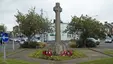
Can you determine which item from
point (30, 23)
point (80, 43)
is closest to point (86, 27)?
point (80, 43)

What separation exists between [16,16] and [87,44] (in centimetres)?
1325

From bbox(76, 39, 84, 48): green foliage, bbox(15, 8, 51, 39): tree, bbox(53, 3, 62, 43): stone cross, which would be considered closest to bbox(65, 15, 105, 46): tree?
bbox(76, 39, 84, 48): green foliage

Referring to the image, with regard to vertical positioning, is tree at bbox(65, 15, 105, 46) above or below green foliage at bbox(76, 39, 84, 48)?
above

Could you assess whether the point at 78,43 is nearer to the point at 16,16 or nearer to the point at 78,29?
the point at 78,29

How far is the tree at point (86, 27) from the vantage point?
4341 centimetres

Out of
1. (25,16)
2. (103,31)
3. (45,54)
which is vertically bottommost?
(45,54)

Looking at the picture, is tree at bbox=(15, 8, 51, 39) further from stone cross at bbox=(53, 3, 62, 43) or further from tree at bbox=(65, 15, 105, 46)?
stone cross at bbox=(53, 3, 62, 43)

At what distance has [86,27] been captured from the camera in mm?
43531

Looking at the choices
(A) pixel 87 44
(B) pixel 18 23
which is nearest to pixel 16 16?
(B) pixel 18 23

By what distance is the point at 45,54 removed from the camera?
24.4 m

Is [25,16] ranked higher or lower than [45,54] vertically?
higher

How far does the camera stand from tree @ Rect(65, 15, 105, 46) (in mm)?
43406

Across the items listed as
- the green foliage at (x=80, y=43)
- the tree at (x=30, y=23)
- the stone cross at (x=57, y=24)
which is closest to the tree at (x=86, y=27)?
the green foliage at (x=80, y=43)

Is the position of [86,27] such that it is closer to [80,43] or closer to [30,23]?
[80,43]
